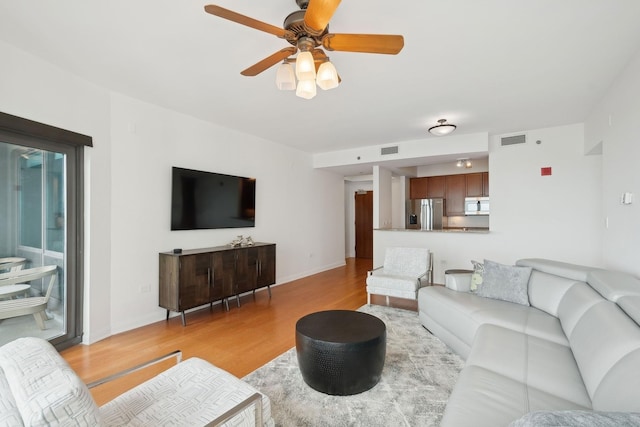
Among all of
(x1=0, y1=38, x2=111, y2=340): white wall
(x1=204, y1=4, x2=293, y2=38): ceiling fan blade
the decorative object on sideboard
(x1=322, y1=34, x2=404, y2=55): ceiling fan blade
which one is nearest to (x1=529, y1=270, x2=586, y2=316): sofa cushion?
(x1=322, y1=34, x2=404, y2=55): ceiling fan blade

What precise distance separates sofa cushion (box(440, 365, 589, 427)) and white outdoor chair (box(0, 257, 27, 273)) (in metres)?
3.56

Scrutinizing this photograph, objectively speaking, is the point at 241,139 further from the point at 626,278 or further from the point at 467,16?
the point at 626,278

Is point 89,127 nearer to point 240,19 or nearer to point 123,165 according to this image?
point 123,165

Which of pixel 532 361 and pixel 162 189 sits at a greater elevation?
pixel 162 189

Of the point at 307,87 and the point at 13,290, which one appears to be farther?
the point at 13,290

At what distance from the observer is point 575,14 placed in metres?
2.01

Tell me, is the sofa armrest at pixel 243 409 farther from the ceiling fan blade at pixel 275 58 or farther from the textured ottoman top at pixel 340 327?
the ceiling fan blade at pixel 275 58

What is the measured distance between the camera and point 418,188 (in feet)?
24.3

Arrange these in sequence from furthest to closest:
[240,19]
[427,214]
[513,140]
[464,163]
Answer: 1. [427,214]
2. [464,163]
3. [513,140]
4. [240,19]

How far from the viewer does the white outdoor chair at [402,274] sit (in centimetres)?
391

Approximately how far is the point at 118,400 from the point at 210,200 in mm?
3092

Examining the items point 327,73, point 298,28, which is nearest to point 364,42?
point 327,73

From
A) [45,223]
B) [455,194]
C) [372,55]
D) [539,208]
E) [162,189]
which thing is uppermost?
[372,55]

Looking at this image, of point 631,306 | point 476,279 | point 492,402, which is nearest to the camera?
point 492,402
